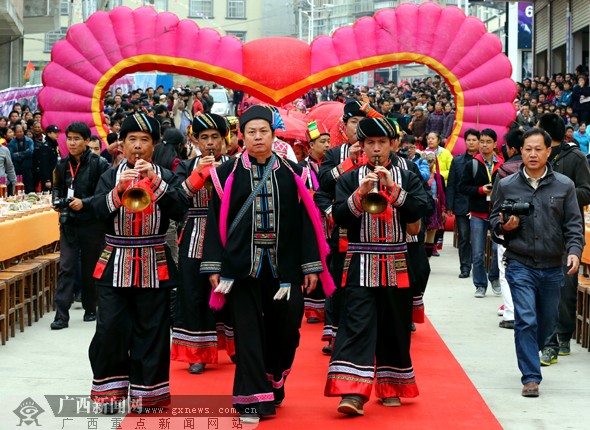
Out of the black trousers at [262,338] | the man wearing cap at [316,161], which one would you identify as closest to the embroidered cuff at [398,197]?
the black trousers at [262,338]

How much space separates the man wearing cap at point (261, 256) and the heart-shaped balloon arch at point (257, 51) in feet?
32.6

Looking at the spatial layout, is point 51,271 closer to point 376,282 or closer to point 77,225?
point 77,225

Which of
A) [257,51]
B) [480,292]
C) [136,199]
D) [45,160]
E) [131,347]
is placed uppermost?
[257,51]

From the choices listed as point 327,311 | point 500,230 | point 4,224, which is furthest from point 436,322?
point 4,224

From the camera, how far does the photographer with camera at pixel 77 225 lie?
10156mm

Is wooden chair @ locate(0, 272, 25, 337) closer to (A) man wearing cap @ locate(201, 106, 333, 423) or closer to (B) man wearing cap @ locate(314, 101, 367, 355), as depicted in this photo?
(B) man wearing cap @ locate(314, 101, 367, 355)

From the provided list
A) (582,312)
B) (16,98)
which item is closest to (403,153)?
(582,312)

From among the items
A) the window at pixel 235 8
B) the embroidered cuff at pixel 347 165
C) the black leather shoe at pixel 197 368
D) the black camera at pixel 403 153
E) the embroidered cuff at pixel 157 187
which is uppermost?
the window at pixel 235 8

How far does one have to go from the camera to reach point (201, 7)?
63.6 meters

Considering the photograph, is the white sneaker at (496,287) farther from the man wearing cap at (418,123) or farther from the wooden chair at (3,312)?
the man wearing cap at (418,123)

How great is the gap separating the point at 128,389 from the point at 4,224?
141 inches

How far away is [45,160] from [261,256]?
1288 cm

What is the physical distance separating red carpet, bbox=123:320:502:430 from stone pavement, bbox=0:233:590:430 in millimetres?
119

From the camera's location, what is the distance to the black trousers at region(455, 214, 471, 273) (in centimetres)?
1323
